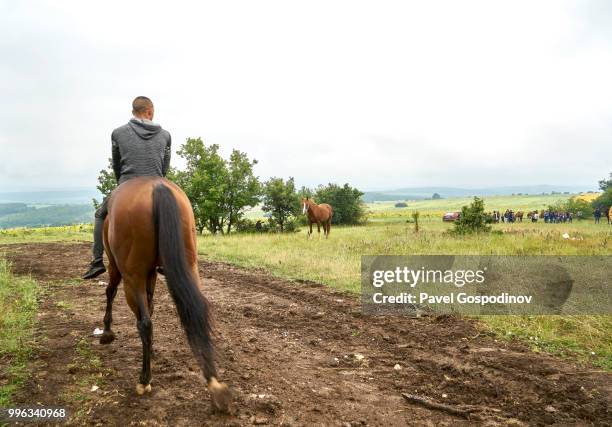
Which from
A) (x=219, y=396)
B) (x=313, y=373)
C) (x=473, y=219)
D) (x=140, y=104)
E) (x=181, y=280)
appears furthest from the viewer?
(x=473, y=219)

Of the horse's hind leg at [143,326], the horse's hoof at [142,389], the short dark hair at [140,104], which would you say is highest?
the short dark hair at [140,104]

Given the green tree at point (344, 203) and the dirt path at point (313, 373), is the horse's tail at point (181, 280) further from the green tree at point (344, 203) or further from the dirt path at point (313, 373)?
the green tree at point (344, 203)

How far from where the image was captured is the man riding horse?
4996 mm

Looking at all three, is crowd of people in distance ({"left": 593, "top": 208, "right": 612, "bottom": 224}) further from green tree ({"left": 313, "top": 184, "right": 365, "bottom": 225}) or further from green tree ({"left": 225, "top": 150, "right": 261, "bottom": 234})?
green tree ({"left": 225, "top": 150, "right": 261, "bottom": 234})

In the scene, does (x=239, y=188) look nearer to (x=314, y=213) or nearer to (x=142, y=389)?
(x=314, y=213)

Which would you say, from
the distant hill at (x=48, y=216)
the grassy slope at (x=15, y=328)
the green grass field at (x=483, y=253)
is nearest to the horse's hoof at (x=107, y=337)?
the grassy slope at (x=15, y=328)

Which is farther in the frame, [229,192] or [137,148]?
[229,192]

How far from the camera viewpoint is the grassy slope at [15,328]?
14.8 ft

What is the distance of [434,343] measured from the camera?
5.98 meters

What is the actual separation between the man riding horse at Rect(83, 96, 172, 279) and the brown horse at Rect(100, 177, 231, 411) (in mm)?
589

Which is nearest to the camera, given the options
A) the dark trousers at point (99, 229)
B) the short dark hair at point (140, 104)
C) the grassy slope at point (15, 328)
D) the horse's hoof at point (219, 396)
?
the horse's hoof at point (219, 396)

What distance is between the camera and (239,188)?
3447 cm

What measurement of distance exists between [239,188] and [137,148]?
2970cm

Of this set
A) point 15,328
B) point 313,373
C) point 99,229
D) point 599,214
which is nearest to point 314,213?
point 99,229
